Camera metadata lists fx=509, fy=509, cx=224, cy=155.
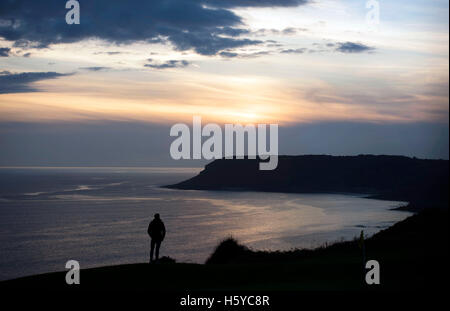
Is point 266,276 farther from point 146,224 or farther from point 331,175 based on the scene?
Answer: point 331,175

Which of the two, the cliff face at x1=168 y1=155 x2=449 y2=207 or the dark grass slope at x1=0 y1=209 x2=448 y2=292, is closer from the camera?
the dark grass slope at x1=0 y1=209 x2=448 y2=292

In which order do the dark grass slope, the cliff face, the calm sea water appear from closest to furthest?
the dark grass slope
the calm sea water
the cliff face

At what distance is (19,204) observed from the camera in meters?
130

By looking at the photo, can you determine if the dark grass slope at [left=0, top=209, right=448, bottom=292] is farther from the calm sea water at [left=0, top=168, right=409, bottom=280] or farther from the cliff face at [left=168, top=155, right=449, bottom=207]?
the cliff face at [left=168, top=155, right=449, bottom=207]

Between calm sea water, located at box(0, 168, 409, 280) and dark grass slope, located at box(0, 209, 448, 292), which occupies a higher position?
dark grass slope, located at box(0, 209, 448, 292)

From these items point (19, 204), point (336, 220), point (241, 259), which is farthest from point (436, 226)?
point (19, 204)

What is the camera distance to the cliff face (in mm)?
176400

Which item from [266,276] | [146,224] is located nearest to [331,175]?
[146,224]

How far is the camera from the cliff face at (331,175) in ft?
579

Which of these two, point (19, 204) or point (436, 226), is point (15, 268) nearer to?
point (436, 226)

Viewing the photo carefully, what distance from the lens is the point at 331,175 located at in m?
192

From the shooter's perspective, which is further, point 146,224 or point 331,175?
point 331,175

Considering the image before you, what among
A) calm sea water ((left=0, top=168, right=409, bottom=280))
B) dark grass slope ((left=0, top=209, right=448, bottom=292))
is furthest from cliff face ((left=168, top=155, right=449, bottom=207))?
dark grass slope ((left=0, top=209, right=448, bottom=292))
